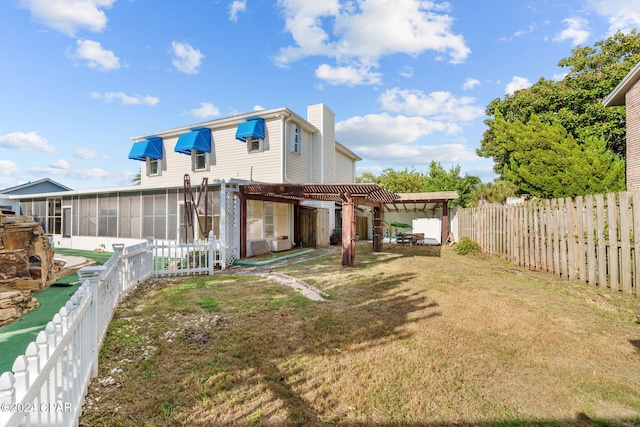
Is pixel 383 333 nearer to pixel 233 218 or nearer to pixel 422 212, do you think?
pixel 233 218

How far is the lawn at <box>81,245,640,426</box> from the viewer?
2.62 metres

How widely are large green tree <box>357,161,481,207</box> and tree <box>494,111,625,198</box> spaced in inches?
400

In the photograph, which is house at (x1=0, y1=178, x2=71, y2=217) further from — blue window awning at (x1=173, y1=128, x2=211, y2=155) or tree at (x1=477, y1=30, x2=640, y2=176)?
tree at (x1=477, y1=30, x2=640, y2=176)

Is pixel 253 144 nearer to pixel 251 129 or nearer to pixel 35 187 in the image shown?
pixel 251 129

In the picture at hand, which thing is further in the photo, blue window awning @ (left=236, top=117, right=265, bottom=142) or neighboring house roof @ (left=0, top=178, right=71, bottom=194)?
neighboring house roof @ (left=0, top=178, right=71, bottom=194)

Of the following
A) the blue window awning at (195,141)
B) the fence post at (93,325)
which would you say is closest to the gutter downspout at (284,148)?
the blue window awning at (195,141)

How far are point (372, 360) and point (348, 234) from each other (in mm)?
6925

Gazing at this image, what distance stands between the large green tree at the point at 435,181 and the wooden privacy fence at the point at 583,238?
2001cm

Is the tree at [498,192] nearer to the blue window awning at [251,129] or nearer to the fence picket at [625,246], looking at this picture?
the fence picket at [625,246]

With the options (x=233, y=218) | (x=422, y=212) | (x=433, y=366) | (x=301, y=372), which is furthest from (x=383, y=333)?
(x=422, y=212)

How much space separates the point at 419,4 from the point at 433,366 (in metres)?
10.7

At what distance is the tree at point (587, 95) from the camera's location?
19.1 metres

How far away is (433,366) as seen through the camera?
3377 mm

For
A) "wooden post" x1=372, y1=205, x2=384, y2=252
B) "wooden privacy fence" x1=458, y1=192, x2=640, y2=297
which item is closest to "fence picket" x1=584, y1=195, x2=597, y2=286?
"wooden privacy fence" x1=458, y1=192, x2=640, y2=297
